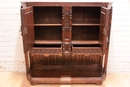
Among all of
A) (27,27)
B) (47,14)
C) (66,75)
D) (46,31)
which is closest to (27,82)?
(66,75)

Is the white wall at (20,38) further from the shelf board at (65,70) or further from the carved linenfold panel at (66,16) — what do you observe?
the carved linenfold panel at (66,16)

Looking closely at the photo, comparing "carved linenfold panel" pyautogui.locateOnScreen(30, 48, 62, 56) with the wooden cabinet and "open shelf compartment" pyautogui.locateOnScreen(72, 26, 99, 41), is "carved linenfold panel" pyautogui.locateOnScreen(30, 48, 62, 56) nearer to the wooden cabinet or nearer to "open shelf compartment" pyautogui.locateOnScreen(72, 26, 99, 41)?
the wooden cabinet

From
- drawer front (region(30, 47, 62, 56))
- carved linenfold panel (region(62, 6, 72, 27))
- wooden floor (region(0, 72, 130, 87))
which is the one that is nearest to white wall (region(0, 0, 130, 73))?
wooden floor (region(0, 72, 130, 87))

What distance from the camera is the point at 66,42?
2.12 m

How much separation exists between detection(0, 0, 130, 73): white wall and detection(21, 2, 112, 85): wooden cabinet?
23cm

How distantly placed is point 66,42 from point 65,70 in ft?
1.70

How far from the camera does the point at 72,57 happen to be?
8.23 ft

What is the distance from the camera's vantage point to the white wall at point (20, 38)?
2320mm

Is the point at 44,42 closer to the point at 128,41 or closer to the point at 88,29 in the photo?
the point at 88,29

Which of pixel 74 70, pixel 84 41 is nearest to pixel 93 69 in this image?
pixel 74 70

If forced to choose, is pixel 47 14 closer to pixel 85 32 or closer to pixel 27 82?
pixel 85 32

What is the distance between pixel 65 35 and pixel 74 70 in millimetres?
626

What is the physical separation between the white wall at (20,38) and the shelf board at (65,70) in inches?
12.5

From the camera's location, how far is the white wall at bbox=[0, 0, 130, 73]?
2320mm
